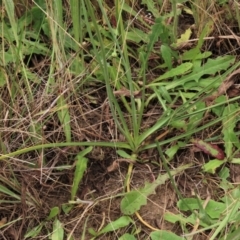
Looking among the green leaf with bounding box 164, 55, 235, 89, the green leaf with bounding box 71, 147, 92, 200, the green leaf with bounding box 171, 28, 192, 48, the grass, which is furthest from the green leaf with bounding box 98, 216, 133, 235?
the green leaf with bounding box 171, 28, 192, 48

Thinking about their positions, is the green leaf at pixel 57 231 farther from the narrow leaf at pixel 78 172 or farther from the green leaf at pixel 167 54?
the green leaf at pixel 167 54

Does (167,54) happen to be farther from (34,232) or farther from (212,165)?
(34,232)

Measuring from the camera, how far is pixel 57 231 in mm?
1416

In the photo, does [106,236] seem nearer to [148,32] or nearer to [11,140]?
[11,140]

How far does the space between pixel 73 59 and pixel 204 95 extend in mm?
392

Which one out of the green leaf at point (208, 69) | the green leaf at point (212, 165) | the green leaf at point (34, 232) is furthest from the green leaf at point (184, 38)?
the green leaf at point (34, 232)

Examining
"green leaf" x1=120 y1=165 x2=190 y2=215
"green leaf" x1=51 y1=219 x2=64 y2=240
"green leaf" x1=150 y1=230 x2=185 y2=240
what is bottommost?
"green leaf" x1=51 y1=219 x2=64 y2=240

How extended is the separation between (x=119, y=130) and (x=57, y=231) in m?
0.32

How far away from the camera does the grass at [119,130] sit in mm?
1426

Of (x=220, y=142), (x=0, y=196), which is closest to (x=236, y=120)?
(x=220, y=142)

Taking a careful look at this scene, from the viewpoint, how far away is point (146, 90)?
63.3 inches

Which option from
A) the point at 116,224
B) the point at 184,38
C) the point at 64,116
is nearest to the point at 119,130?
the point at 64,116

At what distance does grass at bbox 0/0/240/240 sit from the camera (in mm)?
1426

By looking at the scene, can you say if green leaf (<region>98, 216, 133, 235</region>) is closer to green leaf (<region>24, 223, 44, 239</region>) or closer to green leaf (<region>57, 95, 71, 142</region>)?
green leaf (<region>24, 223, 44, 239</region>)
